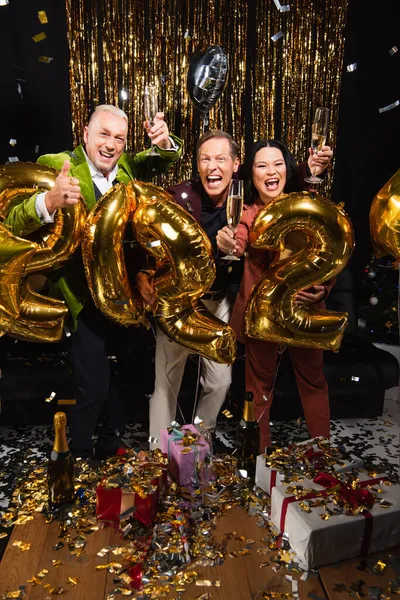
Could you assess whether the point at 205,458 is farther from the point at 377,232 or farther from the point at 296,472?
the point at 377,232

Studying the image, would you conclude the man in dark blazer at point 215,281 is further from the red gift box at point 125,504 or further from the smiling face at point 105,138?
the red gift box at point 125,504

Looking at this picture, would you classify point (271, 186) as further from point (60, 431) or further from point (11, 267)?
point (60, 431)

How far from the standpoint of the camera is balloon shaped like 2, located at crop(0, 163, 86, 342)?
6.19ft

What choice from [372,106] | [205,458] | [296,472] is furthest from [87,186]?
[372,106]

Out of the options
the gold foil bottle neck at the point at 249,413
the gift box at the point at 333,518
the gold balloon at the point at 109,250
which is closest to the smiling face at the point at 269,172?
the gold balloon at the point at 109,250

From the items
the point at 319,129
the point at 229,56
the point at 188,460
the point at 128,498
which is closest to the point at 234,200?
the point at 319,129

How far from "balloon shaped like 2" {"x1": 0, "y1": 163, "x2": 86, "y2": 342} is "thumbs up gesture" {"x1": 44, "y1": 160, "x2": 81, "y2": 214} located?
0.42 ft

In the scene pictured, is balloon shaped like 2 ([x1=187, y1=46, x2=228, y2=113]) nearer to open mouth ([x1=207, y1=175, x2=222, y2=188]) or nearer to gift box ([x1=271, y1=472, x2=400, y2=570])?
open mouth ([x1=207, y1=175, x2=222, y2=188])

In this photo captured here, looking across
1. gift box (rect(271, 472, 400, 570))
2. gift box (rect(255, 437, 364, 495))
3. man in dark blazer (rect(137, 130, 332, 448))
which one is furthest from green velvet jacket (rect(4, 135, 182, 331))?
gift box (rect(271, 472, 400, 570))

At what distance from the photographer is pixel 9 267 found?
5.92 ft

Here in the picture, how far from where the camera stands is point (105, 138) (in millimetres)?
2023

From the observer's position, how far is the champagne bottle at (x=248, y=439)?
171 centimetres

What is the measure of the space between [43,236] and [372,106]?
2.41m

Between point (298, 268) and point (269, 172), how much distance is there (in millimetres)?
384
